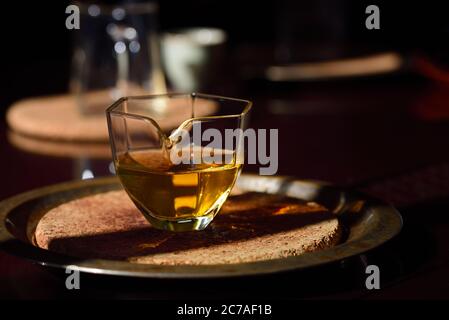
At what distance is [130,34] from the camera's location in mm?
1656

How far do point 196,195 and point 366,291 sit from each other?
0.18 meters

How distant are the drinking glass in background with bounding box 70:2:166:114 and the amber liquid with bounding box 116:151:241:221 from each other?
0.82m

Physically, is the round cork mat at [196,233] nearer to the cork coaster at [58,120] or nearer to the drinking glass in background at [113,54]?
the cork coaster at [58,120]

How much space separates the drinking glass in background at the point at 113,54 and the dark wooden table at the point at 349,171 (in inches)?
7.2

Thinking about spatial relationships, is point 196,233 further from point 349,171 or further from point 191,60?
point 191,60

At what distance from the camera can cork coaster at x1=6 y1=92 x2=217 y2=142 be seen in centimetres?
146

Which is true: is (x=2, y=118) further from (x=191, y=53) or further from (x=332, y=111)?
(x=332, y=111)

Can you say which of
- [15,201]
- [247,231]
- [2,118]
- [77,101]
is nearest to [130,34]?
[77,101]

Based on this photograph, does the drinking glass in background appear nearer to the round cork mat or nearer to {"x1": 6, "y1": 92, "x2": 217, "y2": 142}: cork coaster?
{"x1": 6, "y1": 92, "x2": 217, "y2": 142}: cork coaster

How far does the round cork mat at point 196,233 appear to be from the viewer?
732 mm

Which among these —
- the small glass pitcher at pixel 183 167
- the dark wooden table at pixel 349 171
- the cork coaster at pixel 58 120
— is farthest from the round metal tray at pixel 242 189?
the cork coaster at pixel 58 120

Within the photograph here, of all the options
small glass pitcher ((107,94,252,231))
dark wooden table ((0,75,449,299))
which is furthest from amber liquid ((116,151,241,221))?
dark wooden table ((0,75,449,299))

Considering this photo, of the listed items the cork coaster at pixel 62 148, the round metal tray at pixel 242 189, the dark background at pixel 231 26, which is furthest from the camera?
the dark background at pixel 231 26

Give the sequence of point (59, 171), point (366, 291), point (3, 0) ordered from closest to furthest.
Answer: point (366, 291), point (59, 171), point (3, 0)
